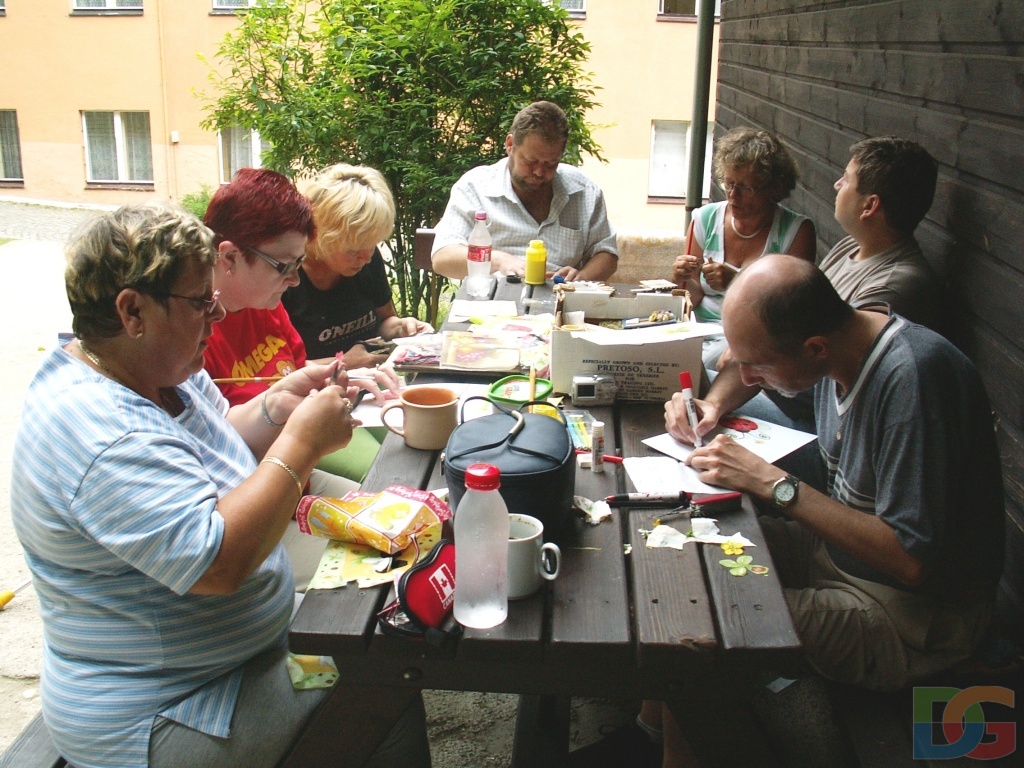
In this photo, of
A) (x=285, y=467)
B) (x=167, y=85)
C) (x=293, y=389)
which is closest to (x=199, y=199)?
(x=167, y=85)

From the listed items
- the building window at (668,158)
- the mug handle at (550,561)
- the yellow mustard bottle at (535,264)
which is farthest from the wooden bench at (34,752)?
the building window at (668,158)

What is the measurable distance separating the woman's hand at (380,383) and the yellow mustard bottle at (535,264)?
1.39m

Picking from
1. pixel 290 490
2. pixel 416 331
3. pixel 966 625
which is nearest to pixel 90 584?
pixel 290 490

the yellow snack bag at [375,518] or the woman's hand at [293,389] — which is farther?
the woman's hand at [293,389]

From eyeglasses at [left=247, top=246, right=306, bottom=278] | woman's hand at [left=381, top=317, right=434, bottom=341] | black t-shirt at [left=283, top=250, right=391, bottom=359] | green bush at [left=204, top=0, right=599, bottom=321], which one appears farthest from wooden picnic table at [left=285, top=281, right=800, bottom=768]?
green bush at [left=204, top=0, right=599, bottom=321]

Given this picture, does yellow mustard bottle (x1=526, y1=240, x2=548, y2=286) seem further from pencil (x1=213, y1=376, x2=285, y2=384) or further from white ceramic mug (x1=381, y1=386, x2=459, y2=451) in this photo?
white ceramic mug (x1=381, y1=386, x2=459, y2=451)

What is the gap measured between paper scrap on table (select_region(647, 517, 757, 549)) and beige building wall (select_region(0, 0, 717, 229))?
9.60 m

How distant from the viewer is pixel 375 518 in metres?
1.66

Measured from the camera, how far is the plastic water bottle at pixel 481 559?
1.43m

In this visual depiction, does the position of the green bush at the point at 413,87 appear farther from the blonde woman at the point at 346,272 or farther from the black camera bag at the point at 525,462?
the black camera bag at the point at 525,462

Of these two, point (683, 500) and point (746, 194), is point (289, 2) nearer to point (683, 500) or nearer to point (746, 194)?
point (746, 194)

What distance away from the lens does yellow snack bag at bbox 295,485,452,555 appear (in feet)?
5.36

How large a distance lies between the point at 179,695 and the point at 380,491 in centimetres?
55

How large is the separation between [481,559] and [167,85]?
1185cm
